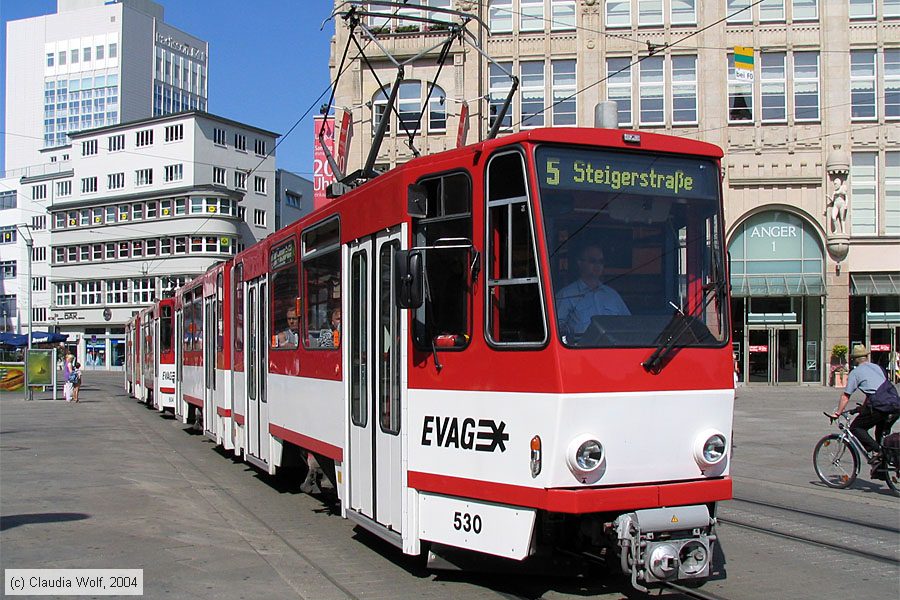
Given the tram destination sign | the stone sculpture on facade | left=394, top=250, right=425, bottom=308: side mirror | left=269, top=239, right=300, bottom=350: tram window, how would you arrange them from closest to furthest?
the tram destination sign, left=394, top=250, right=425, bottom=308: side mirror, left=269, top=239, right=300, bottom=350: tram window, the stone sculpture on facade

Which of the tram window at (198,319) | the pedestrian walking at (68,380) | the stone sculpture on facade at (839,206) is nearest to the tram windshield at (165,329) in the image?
the tram window at (198,319)

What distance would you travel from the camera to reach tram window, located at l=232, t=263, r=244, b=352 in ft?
43.9

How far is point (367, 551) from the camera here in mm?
8281

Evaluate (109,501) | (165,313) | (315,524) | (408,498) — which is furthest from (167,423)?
(408,498)

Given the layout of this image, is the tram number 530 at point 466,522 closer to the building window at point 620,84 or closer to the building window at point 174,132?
the building window at point 620,84

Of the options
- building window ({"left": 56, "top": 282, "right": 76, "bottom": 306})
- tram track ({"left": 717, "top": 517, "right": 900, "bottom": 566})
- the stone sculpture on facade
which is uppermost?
the stone sculpture on facade

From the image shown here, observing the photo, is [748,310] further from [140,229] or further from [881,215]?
[140,229]

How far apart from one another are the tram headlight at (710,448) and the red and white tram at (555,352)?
0.05 ft

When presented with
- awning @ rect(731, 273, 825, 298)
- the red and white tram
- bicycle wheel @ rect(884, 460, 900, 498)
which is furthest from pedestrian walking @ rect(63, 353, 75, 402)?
bicycle wheel @ rect(884, 460, 900, 498)

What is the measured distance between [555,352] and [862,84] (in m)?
36.8

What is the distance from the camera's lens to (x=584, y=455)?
583cm

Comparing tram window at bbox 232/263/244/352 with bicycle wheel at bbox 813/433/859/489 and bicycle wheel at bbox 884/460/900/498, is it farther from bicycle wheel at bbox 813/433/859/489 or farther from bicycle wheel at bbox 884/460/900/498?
bicycle wheel at bbox 884/460/900/498

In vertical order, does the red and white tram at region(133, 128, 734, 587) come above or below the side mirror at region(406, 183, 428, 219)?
below

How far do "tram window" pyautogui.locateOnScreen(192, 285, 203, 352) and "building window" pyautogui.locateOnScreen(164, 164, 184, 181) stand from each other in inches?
2468
